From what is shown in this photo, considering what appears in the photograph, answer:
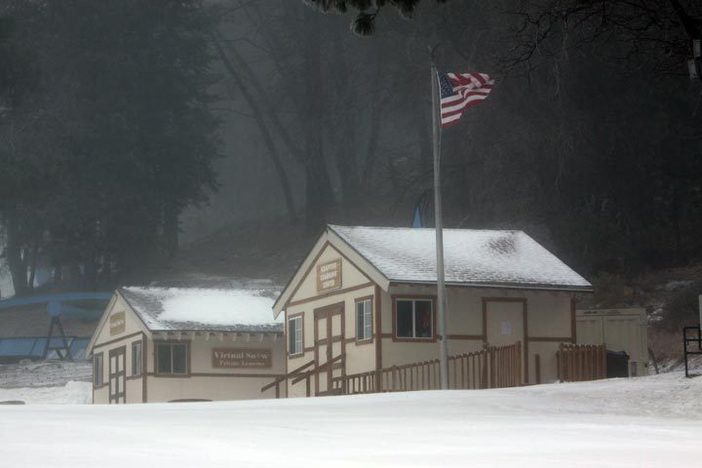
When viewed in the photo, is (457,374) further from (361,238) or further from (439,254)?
(361,238)

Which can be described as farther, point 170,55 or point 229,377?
point 170,55

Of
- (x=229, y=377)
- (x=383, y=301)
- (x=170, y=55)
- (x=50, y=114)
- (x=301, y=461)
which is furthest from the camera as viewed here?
(x=170, y=55)

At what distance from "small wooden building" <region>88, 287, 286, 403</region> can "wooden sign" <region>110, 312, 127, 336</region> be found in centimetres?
5

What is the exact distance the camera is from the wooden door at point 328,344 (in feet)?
142

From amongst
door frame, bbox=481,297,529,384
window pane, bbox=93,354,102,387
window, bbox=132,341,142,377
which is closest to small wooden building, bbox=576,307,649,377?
door frame, bbox=481,297,529,384

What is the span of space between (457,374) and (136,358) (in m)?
15.8

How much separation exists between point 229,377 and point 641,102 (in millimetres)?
23323

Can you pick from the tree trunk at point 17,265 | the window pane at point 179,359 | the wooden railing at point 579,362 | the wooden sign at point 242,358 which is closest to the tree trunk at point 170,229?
the tree trunk at point 17,265

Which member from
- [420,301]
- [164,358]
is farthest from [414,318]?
[164,358]

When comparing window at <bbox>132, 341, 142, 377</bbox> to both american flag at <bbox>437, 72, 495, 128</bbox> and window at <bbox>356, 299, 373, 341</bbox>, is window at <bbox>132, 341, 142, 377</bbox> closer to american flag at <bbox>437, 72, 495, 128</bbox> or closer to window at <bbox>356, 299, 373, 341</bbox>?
window at <bbox>356, 299, 373, 341</bbox>

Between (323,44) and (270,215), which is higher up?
(323,44)

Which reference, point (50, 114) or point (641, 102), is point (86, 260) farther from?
point (641, 102)

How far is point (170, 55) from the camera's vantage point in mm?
84188

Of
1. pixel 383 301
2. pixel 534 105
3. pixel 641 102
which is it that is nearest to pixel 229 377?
pixel 383 301
